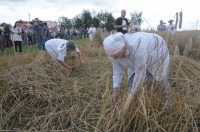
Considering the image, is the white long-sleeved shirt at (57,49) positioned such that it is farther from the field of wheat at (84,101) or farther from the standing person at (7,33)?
the standing person at (7,33)

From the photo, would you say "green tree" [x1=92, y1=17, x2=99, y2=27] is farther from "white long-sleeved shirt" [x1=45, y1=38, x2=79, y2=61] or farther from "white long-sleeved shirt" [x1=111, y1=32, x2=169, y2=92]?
"white long-sleeved shirt" [x1=111, y1=32, x2=169, y2=92]

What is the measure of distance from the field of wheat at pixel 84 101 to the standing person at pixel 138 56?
0.30 feet

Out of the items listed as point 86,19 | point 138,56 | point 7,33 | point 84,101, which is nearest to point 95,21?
point 86,19

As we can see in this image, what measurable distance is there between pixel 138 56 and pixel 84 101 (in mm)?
1197

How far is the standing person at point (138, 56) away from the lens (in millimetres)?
1934

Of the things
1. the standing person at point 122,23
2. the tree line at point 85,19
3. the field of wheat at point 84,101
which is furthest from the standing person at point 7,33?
the tree line at point 85,19

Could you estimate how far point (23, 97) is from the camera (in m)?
3.30

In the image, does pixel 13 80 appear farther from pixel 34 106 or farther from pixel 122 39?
pixel 122 39

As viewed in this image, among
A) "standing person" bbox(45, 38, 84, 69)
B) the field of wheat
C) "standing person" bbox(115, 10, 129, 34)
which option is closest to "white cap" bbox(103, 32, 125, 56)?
the field of wheat

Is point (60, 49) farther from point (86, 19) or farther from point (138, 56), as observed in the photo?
point (86, 19)

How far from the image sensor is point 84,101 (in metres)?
3.06

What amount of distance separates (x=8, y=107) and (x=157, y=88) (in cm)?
191

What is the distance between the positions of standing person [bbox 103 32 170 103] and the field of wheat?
9 centimetres

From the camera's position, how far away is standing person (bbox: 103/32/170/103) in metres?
1.93
